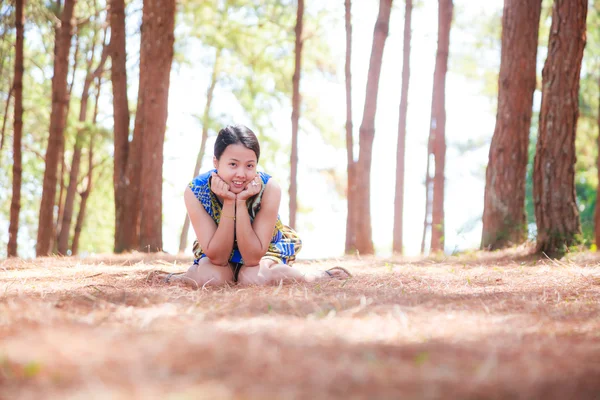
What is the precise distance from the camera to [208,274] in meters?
3.90

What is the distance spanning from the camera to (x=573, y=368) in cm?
Result: 159

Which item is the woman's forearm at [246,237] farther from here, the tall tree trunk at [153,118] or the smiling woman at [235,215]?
the tall tree trunk at [153,118]

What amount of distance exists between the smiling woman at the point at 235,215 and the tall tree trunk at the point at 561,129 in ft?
10.2

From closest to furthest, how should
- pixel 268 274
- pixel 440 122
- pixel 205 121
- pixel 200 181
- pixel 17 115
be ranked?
pixel 268 274, pixel 200 181, pixel 17 115, pixel 440 122, pixel 205 121

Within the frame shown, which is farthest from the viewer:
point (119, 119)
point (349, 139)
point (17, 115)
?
point (349, 139)

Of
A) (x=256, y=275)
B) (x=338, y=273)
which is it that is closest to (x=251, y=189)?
(x=256, y=275)

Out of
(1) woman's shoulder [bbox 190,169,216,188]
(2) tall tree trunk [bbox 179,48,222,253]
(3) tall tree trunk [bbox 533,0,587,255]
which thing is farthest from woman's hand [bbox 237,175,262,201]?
(2) tall tree trunk [bbox 179,48,222,253]

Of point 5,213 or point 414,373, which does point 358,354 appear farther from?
point 5,213

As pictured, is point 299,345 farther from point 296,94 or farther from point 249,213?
point 296,94

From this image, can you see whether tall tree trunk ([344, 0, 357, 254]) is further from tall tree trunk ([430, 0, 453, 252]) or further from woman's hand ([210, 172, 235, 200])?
woman's hand ([210, 172, 235, 200])

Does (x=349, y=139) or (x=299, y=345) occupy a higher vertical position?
(x=349, y=139)

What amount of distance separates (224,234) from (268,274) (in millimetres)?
418

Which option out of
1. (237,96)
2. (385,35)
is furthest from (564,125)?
(237,96)

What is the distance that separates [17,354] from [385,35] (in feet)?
30.4
